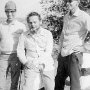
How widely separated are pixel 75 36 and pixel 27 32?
853 mm

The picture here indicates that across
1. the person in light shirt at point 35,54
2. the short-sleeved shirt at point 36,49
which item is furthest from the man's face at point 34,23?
the short-sleeved shirt at point 36,49

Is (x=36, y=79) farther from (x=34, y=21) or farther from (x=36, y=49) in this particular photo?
(x=34, y=21)

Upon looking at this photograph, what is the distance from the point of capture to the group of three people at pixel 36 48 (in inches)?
143

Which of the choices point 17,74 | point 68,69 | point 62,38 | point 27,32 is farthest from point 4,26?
point 68,69

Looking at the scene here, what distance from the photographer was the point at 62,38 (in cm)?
438

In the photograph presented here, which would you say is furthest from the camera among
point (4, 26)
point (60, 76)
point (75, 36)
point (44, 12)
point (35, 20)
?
point (44, 12)

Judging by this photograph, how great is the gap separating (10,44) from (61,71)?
116cm

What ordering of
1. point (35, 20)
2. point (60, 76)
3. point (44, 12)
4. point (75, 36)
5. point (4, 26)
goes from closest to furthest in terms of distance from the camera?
point (35, 20) < point (4, 26) < point (75, 36) < point (60, 76) < point (44, 12)

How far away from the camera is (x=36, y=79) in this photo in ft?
11.9

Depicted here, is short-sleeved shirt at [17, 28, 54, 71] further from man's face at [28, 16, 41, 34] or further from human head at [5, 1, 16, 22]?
human head at [5, 1, 16, 22]

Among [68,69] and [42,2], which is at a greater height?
[42,2]

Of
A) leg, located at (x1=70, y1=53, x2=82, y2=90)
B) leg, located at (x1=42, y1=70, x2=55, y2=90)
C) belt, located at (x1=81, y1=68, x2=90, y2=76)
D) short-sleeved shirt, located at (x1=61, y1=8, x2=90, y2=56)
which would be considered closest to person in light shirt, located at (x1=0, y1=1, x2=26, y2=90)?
leg, located at (x1=42, y1=70, x2=55, y2=90)

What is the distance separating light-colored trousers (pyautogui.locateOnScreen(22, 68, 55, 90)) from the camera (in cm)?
358

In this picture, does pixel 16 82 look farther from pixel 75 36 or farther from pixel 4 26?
pixel 75 36
